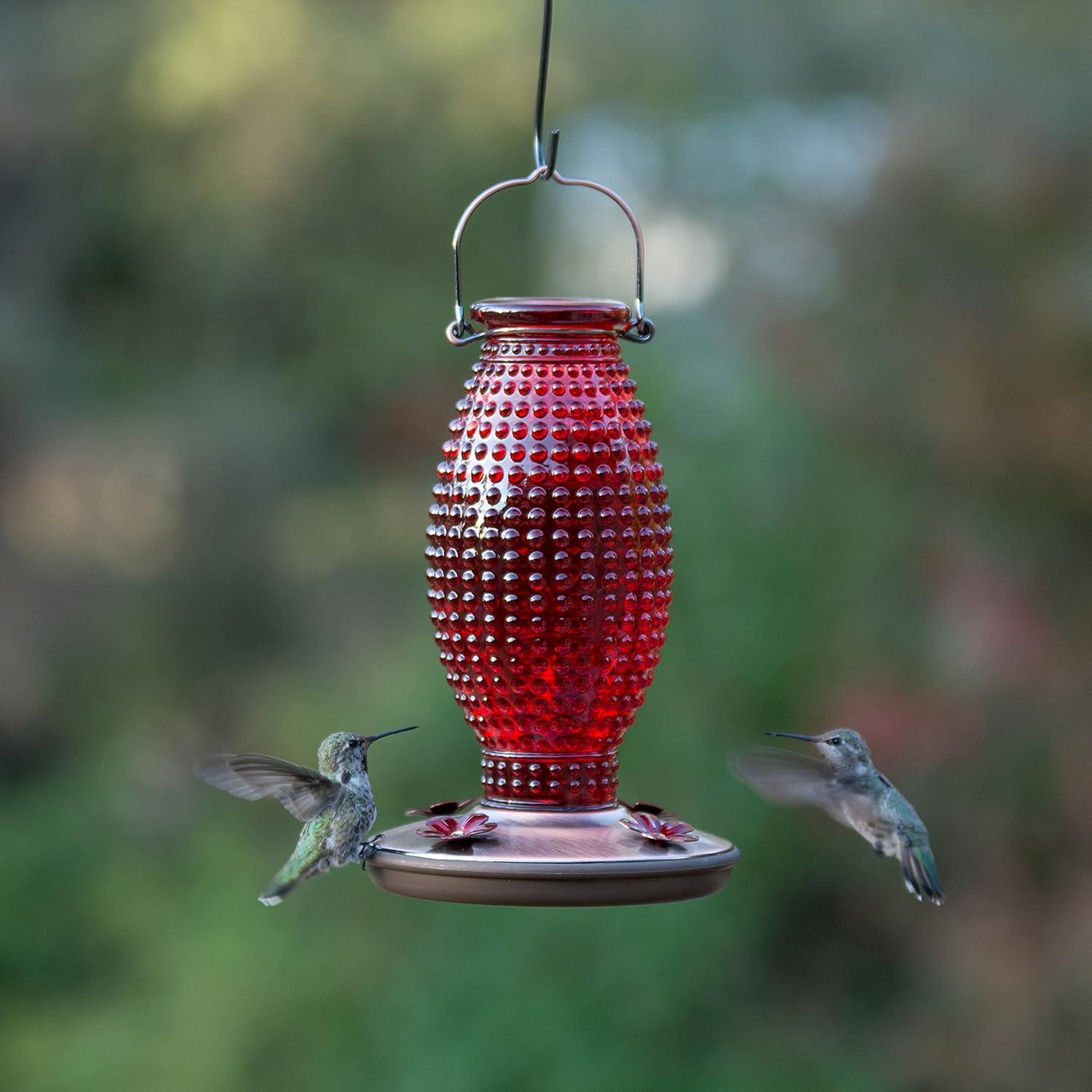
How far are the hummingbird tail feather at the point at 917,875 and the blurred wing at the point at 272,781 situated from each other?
1269 millimetres

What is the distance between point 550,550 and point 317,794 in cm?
74

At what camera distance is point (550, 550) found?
3.44m

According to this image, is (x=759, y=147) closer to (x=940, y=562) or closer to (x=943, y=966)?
(x=940, y=562)

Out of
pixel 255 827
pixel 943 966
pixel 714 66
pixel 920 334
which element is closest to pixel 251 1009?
pixel 255 827

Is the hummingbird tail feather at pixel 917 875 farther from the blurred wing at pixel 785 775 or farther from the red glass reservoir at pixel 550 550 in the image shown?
the red glass reservoir at pixel 550 550

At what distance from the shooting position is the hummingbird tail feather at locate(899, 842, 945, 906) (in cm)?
393

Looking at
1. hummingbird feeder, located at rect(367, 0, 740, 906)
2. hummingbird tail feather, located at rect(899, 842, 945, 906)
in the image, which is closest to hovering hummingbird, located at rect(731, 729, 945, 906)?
hummingbird tail feather, located at rect(899, 842, 945, 906)

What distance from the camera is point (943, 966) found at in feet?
29.9

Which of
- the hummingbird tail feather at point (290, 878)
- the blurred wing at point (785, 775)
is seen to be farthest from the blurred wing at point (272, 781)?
the blurred wing at point (785, 775)

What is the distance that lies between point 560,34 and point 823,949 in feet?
18.4

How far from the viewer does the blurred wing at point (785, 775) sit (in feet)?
11.7

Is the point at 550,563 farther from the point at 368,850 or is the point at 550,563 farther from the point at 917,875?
the point at 917,875

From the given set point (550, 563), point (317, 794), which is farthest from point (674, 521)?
point (550, 563)

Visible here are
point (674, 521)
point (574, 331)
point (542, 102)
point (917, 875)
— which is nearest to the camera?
point (542, 102)
